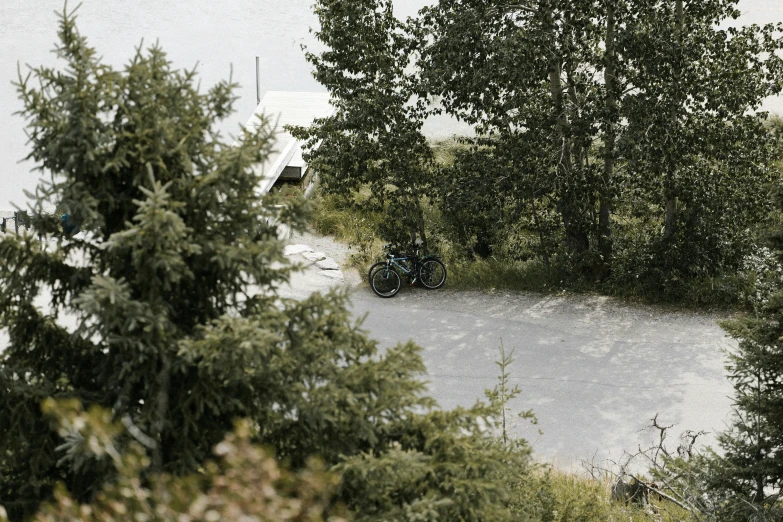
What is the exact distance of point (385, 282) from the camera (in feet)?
51.2

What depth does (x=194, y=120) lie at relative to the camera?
4.84m

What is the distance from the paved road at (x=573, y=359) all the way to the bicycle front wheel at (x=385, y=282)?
143 mm

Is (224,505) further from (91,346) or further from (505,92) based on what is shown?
(505,92)

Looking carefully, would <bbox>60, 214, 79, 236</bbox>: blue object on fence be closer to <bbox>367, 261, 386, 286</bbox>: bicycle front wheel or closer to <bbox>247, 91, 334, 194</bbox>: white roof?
<bbox>367, 261, 386, 286</bbox>: bicycle front wheel

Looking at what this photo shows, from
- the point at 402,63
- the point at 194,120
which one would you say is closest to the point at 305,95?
the point at 402,63

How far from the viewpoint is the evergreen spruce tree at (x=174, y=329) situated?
4.48 m

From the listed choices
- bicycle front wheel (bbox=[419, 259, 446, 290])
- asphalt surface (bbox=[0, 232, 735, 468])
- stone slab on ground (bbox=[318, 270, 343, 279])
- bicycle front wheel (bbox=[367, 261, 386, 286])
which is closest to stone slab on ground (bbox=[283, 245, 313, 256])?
stone slab on ground (bbox=[318, 270, 343, 279])

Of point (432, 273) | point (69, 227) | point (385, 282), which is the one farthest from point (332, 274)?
point (69, 227)

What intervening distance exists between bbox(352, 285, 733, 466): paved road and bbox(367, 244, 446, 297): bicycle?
0.20 metres

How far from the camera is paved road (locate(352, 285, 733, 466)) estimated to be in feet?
35.9

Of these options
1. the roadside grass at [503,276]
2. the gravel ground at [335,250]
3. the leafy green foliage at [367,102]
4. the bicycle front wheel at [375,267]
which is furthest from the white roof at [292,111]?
the roadside grass at [503,276]

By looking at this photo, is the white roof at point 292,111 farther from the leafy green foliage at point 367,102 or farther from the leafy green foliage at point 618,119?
the leafy green foliage at point 618,119

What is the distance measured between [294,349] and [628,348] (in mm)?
9534

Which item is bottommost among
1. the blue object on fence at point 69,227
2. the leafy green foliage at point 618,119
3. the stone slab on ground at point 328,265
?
the stone slab on ground at point 328,265
